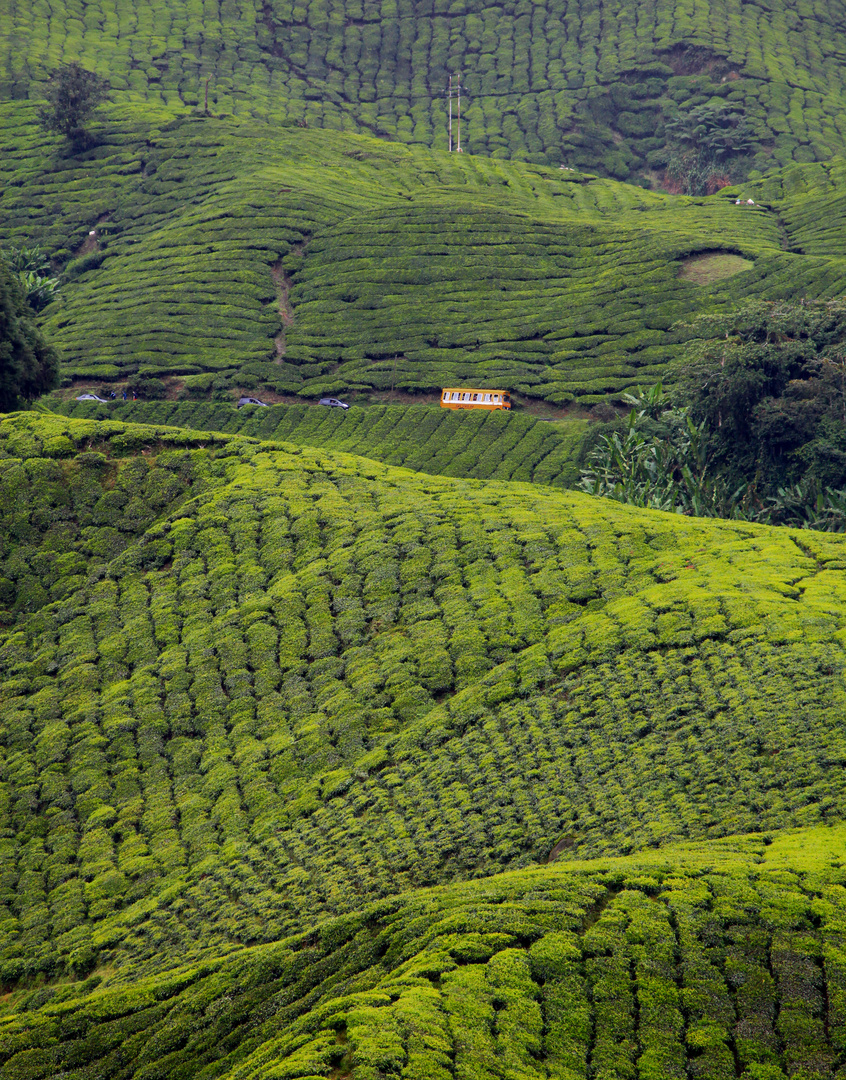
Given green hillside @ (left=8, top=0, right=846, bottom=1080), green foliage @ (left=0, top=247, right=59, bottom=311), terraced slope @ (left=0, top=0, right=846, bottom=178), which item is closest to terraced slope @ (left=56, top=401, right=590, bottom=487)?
green hillside @ (left=8, top=0, right=846, bottom=1080)

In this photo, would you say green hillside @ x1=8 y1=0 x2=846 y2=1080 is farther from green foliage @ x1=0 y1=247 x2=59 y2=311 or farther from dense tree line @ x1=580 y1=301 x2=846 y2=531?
green foliage @ x1=0 y1=247 x2=59 y2=311

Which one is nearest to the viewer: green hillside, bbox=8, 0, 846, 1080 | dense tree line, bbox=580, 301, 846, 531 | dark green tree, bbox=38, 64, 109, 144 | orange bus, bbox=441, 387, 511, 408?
green hillside, bbox=8, 0, 846, 1080

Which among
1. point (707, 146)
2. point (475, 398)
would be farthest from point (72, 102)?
point (707, 146)

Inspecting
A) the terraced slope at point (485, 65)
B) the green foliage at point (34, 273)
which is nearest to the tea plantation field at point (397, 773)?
the green foliage at point (34, 273)

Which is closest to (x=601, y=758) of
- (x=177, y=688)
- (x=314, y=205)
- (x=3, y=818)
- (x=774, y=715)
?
(x=774, y=715)

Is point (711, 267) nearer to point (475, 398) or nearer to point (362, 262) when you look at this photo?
point (475, 398)

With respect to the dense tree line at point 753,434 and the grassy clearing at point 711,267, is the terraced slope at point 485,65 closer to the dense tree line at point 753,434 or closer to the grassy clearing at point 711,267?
the grassy clearing at point 711,267
